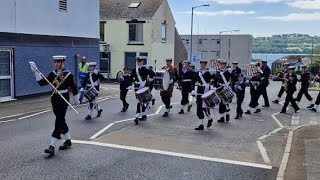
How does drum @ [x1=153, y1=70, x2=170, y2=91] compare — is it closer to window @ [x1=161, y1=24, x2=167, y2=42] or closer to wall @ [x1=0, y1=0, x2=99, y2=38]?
wall @ [x1=0, y1=0, x2=99, y2=38]

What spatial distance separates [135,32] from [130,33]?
451 mm

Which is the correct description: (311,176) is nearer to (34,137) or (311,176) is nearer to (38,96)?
(34,137)

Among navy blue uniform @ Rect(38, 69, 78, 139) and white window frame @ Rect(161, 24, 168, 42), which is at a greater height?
white window frame @ Rect(161, 24, 168, 42)

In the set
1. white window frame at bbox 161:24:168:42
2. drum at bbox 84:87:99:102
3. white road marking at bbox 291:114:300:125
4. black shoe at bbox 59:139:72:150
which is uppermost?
white window frame at bbox 161:24:168:42

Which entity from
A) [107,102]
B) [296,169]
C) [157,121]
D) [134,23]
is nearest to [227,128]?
[157,121]

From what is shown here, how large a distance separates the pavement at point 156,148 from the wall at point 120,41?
24071 mm

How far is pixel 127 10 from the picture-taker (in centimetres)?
4112

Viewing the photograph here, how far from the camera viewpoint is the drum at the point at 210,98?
42.7 ft

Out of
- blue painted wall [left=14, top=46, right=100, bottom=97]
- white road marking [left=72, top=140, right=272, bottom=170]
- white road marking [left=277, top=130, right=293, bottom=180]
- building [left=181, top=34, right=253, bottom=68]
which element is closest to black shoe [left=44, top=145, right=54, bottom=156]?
white road marking [left=72, top=140, right=272, bottom=170]

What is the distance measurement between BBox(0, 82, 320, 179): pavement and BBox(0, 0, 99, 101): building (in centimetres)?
446

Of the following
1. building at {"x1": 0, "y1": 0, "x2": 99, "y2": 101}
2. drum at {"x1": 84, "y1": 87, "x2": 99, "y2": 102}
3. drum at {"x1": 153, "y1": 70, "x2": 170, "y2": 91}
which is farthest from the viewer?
building at {"x1": 0, "y1": 0, "x2": 99, "y2": 101}

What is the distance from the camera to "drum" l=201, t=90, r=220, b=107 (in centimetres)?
1302

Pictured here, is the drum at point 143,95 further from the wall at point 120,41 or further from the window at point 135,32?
the window at point 135,32

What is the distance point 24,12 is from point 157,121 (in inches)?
385
